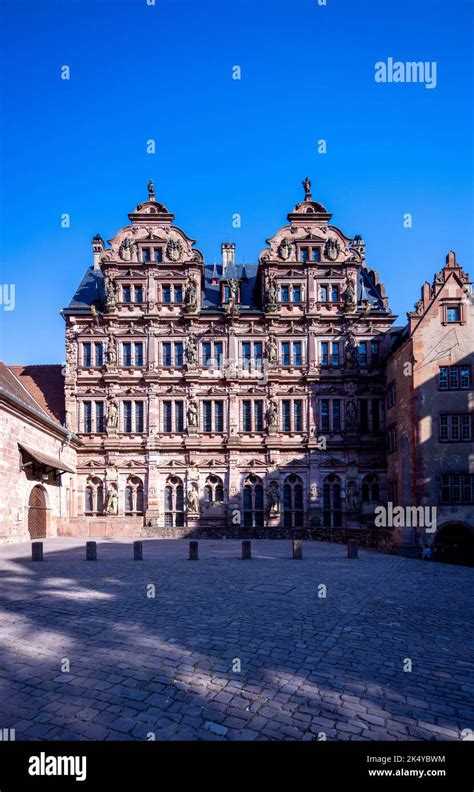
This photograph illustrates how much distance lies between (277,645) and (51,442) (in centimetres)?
2273

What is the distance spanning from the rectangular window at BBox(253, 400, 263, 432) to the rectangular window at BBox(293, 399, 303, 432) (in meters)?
2.26

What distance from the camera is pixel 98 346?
104ft

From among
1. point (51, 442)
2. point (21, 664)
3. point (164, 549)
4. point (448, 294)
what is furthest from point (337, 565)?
point (51, 442)

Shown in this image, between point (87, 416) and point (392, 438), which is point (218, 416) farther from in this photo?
point (392, 438)

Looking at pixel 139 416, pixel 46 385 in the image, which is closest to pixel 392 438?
pixel 139 416

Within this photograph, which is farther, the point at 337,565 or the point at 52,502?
the point at 52,502

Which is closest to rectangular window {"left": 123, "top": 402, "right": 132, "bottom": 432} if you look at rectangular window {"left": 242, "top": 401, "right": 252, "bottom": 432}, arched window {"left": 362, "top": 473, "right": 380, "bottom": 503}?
rectangular window {"left": 242, "top": 401, "right": 252, "bottom": 432}

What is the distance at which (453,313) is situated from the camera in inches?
971

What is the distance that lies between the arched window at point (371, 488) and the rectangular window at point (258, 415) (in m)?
7.83

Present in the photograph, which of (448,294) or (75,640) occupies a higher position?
(448,294)

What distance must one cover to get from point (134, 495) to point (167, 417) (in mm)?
5654
